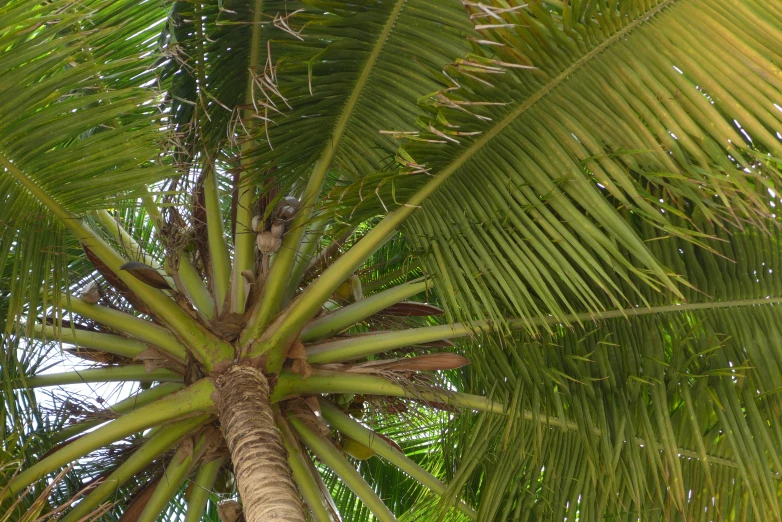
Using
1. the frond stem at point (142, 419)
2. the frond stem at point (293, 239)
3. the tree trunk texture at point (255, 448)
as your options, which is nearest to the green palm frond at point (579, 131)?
the frond stem at point (293, 239)

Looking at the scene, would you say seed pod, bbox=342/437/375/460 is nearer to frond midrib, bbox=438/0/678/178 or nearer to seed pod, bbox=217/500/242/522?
seed pod, bbox=217/500/242/522

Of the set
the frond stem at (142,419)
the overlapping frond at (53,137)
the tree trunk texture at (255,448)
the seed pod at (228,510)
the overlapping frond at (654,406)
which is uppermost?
the overlapping frond at (53,137)

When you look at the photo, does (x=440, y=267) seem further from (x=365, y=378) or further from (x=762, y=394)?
(x=762, y=394)

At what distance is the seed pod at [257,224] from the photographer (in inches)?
104

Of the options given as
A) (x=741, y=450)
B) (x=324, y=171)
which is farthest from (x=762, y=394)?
(x=324, y=171)

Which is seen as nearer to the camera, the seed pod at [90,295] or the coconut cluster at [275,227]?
the coconut cluster at [275,227]

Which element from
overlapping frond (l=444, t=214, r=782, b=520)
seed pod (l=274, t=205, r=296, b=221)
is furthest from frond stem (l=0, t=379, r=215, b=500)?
overlapping frond (l=444, t=214, r=782, b=520)

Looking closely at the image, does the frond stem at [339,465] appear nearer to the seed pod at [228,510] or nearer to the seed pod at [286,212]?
the seed pod at [228,510]

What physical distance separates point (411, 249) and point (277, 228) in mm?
476

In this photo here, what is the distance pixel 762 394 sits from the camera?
8.46ft

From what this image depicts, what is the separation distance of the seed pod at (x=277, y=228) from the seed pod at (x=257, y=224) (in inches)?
1.6

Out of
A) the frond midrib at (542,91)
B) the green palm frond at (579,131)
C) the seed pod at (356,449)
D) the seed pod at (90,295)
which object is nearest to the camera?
the green palm frond at (579,131)

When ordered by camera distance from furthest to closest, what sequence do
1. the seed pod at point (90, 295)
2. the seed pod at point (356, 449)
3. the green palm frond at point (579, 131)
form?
the seed pod at point (356, 449)
the seed pod at point (90, 295)
the green palm frond at point (579, 131)

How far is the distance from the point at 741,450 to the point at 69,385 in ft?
7.67
